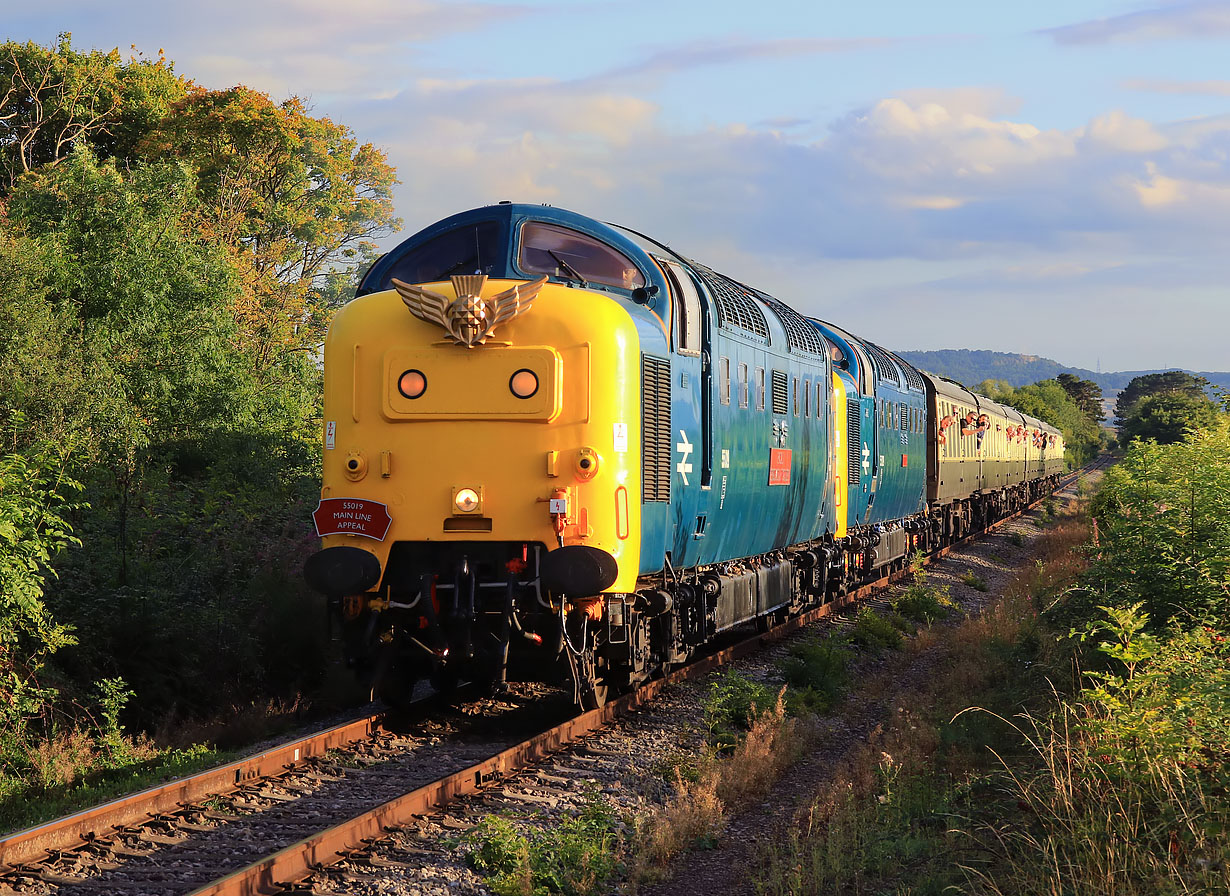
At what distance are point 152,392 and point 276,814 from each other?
13611 mm

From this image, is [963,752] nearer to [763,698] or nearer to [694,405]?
[763,698]

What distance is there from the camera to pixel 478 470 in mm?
10000

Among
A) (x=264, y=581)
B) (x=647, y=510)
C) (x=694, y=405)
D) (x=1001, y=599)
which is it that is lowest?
(x=1001, y=599)

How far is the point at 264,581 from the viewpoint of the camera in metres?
13.9

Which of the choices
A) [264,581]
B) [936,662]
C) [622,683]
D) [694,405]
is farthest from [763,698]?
[264,581]

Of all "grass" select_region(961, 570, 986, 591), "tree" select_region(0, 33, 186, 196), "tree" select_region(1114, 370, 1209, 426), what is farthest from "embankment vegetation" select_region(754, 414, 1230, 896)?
"tree" select_region(1114, 370, 1209, 426)

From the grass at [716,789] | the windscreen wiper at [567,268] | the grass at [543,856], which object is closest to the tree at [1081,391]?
the grass at [716,789]

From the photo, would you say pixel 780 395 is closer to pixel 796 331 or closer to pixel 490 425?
pixel 796 331

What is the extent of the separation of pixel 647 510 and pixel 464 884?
165 inches

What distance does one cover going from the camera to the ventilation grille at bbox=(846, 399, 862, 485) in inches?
795

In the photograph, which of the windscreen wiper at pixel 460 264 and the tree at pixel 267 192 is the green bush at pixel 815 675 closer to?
the windscreen wiper at pixel 460 264

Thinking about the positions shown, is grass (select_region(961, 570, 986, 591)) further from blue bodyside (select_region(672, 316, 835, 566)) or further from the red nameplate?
the red nameplate

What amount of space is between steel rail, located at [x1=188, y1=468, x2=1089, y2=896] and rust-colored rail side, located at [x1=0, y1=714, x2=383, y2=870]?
1.46 m

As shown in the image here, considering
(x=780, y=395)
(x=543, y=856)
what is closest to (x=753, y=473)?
(x=780, y=395)
